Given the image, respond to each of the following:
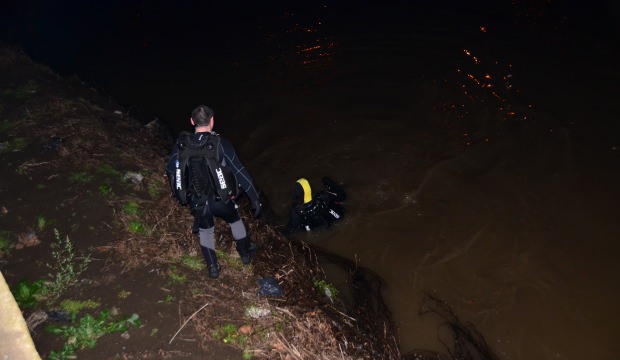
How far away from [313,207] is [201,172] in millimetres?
2777

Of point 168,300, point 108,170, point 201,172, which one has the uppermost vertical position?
point 201,172

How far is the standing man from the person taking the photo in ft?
15.1

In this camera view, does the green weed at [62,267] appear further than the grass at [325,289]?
No

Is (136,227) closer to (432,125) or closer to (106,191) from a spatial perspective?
(106,191)

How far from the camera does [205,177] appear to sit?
468 cm

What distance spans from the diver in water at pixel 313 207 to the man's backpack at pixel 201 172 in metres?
2.24

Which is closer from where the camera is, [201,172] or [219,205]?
[201,172]

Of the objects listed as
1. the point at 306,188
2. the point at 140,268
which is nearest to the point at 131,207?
the point at 140,268

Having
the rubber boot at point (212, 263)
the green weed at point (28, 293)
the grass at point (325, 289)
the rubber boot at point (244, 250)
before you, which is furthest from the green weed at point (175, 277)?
the grass at point (325, 289)

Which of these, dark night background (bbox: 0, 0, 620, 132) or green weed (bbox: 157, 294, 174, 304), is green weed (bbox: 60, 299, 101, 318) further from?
dark night background (bbox: 0, 0, 620, 132)

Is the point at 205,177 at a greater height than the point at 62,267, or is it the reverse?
the point at 205,177

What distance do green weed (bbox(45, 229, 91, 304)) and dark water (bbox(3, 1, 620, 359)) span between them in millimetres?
3346

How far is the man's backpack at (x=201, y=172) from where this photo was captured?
4.57 metres

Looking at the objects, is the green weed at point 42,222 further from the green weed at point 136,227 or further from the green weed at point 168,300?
the green weed at point 168,300
